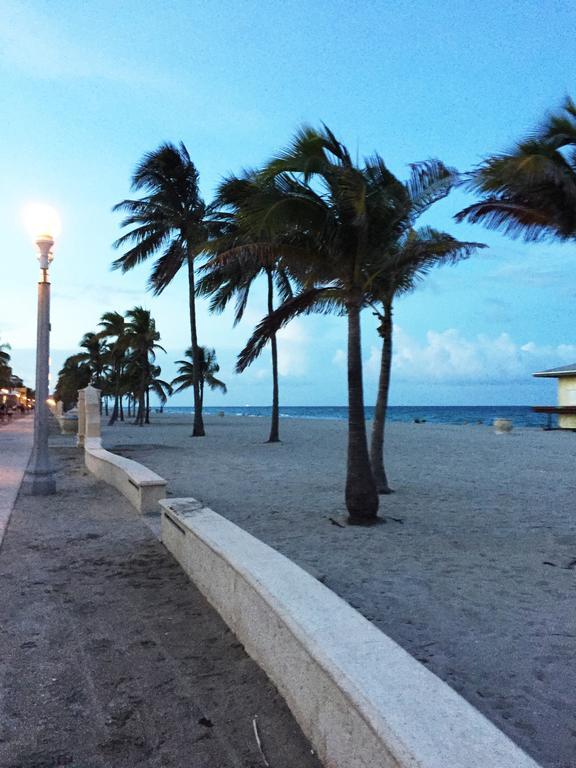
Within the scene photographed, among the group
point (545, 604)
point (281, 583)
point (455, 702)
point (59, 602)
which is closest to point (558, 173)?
point (545, 604)

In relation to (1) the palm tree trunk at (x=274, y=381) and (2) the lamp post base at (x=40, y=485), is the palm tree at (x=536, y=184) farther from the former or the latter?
(1) the palm tree trunk at (x=274, y=381)

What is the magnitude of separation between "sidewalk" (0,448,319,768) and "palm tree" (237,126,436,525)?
9.94 ft

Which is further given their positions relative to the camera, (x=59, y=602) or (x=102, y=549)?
(x=102, y=549)

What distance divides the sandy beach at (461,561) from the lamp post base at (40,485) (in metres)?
1.90

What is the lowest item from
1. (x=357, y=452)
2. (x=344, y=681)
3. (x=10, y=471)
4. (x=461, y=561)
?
(x=461, y=561)

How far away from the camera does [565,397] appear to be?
104 feet

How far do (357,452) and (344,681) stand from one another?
545cm

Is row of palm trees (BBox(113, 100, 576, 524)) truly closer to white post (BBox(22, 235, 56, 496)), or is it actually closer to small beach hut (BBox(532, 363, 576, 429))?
white post (BBox(22, 235, 56, 496))

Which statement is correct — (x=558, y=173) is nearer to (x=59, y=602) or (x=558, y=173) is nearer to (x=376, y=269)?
(x=376, y=269)

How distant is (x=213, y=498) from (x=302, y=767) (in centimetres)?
701

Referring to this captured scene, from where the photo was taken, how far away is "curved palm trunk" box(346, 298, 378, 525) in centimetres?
754

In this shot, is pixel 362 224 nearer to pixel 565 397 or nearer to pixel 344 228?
pixel 344 228

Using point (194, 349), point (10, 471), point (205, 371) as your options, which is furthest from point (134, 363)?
point (10, 471)

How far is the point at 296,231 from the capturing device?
7.61 metres
